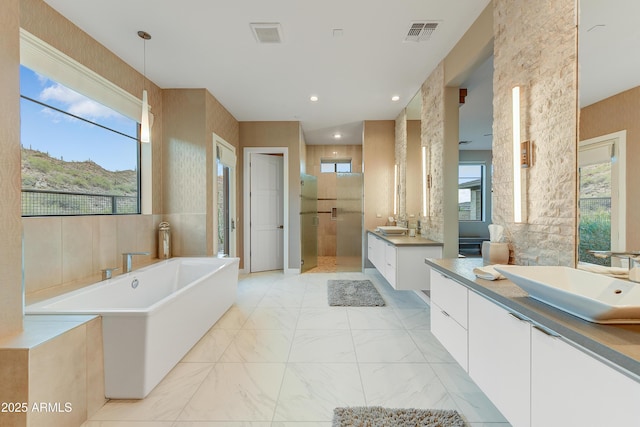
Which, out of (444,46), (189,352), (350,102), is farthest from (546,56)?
(189,352)

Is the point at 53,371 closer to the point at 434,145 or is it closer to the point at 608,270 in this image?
the point at 608,270

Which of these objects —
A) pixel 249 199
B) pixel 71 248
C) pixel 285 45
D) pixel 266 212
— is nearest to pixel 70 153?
pixel 71 248

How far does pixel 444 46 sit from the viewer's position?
9.03 feet

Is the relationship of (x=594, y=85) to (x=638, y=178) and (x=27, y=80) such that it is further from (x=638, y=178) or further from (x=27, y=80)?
(x=27, y=80)

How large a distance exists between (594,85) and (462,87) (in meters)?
1.88

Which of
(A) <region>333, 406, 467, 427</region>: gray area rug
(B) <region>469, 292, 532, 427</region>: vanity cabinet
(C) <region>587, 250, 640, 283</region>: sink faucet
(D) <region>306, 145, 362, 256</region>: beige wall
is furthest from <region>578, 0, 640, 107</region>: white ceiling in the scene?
(D) <region>306, 145, 362, 256</region>: beige wall

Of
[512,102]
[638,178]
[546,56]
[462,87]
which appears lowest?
[638,178]

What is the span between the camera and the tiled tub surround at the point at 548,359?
742mm

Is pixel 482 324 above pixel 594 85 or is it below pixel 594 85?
below

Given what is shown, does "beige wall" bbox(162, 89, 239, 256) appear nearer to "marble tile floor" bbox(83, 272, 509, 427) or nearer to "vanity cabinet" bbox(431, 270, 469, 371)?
"marble tile floor" bbox(83, 272, 509, 427)

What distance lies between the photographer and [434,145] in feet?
10.9

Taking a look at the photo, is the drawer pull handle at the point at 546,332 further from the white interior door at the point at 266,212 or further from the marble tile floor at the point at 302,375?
the white interior door at the point at 266,212

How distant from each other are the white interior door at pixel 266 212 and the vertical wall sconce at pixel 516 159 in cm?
413

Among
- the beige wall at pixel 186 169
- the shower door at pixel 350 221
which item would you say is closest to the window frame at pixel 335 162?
the shower door at pixel 350 221
